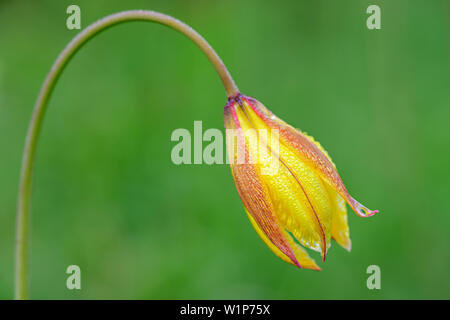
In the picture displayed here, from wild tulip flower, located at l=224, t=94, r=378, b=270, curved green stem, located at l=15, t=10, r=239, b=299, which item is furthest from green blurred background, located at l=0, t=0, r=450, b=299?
wild tulip flower, located at l=224, t=94, r=378, b=270

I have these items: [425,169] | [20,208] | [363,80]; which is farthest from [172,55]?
[20,208]

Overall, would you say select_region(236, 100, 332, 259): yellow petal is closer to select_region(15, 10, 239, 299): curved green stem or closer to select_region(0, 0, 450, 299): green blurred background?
select_region(15, 10, 239, 299): curved green stem

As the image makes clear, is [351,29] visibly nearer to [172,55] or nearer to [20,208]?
[172,55]

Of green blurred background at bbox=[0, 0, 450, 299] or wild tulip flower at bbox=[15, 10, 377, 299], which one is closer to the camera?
wild tulip flower at bbox=[15, 10, 377, 299]

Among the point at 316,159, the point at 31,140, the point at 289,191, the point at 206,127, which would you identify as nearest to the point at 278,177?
the point at 289,191

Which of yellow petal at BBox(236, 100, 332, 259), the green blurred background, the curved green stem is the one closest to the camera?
yellow petal at BBox(236, 100, 332, 259)

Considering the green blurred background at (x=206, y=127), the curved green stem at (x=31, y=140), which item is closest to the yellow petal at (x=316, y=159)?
the curved green stem at (x=31, y=140)
